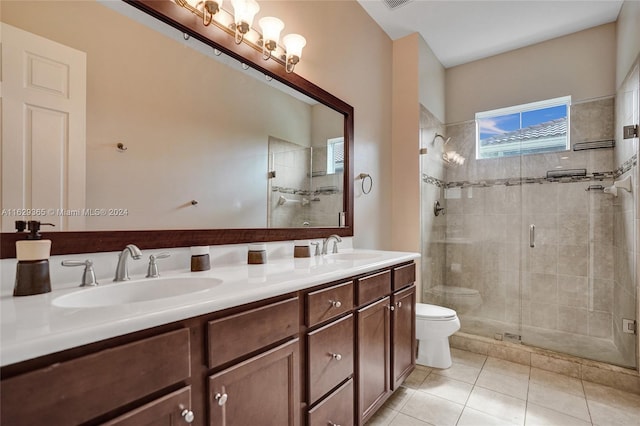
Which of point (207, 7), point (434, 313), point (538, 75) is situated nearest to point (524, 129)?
point (538, 75)

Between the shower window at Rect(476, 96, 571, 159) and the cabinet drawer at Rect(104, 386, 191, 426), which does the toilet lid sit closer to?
the shower window at Rect(476, 96, 571, 159)

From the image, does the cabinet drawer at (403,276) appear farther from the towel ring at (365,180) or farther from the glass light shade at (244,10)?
the glass light shade at (244,10)

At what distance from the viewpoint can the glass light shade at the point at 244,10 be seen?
1.41 m

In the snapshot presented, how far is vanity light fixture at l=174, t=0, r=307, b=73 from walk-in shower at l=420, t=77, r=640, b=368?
1.57m

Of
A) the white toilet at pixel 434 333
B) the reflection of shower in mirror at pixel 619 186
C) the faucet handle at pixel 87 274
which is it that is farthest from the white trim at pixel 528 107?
the faucet handle at pixel 87 274

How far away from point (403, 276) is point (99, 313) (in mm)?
1575

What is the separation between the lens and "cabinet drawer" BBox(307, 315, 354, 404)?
116 cm

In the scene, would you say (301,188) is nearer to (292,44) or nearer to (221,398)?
(292,44)

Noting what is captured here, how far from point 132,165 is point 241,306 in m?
0.69

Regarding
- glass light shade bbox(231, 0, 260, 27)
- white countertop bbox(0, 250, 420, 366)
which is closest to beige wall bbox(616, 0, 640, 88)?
glass light shade bbox(231, 0, 260, 27)

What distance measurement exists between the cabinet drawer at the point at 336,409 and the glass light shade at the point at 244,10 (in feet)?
5.66

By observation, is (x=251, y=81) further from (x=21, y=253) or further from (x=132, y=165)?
(x=21, y=253)

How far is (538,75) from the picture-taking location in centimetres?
288

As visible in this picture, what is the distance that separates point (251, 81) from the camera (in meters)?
1.60
